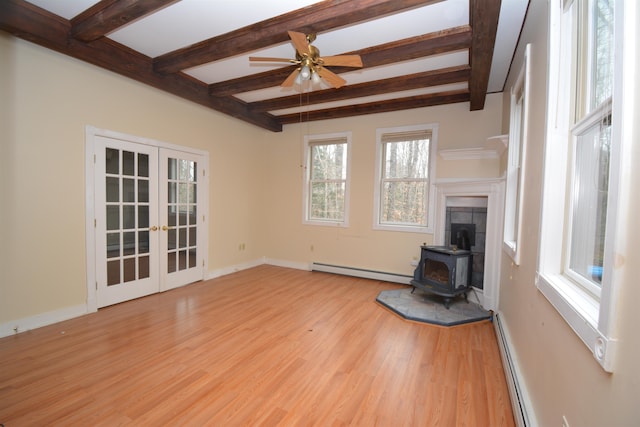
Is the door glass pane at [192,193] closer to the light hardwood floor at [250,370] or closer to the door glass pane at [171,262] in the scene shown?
the door glass pane at [171,262]

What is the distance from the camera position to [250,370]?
2.26m

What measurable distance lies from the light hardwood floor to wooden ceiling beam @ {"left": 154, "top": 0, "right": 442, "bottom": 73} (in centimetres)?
291

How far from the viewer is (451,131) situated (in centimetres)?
437

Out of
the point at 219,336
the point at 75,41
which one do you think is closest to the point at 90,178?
the point at 75,41

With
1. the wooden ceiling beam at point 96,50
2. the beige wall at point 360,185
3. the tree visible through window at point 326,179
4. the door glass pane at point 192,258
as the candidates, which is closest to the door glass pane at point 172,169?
the wooden ceiling beam at point 96,50

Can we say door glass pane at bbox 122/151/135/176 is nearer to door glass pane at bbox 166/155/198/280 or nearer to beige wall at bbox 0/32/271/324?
→ beige wall at bbox 0/32/271/324

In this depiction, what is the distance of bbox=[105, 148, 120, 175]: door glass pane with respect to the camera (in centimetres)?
341

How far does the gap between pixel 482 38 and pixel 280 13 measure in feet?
5.89

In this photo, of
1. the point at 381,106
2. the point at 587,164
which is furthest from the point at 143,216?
the point at 587,164

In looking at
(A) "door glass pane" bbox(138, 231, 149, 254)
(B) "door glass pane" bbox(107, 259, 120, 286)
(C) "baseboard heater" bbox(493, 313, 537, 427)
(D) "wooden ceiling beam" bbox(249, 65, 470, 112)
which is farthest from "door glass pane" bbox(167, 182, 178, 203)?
(C) "baseboard heater" bbox(493, 313, 537, 427)

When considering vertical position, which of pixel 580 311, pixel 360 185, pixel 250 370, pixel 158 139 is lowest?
pixel 250 370

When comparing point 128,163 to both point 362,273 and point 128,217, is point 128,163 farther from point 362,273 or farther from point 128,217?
point 362,273

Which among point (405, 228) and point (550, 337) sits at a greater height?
point (405, 228)

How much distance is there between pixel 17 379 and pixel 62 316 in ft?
3.74
